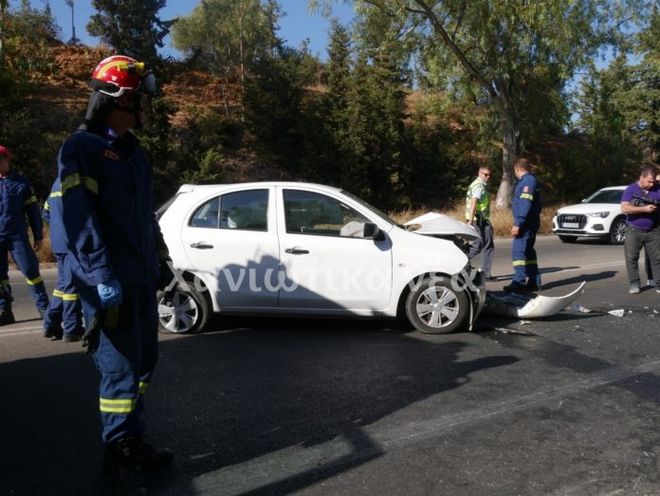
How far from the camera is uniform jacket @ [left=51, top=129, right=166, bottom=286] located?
2.86 m

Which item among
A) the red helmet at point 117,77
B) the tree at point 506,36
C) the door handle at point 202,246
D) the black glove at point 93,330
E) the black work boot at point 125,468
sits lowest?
the black work boot at point 125,468

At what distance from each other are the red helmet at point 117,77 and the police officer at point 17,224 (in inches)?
144

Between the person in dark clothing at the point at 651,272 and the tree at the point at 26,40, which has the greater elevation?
the tree at the point at 26,40

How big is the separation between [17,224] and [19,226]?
32 mm

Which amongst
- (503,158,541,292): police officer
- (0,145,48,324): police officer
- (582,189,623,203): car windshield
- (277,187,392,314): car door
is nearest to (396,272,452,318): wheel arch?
(277,187,392,314): car door

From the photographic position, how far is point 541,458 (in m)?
3.34

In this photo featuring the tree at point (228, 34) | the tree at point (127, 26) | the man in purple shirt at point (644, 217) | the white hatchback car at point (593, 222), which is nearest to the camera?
the man in purple shirt at point (644, 217)

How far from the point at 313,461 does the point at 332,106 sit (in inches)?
1012

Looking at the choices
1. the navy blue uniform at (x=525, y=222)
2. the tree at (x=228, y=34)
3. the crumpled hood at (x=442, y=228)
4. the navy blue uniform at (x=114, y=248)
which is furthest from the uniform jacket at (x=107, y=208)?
the tree at (x=228, y=34)

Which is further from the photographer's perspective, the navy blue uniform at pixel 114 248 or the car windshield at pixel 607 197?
the car windshield at pixel 607 197

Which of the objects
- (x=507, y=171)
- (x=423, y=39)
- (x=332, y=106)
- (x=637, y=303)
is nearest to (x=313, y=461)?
(x=637, y=303)

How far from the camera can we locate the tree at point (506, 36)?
67.8 feet

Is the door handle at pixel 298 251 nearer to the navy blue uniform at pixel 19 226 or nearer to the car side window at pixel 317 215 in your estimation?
the car side window at pixel 317 215

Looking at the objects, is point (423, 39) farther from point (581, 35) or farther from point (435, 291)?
point (435, 291)
